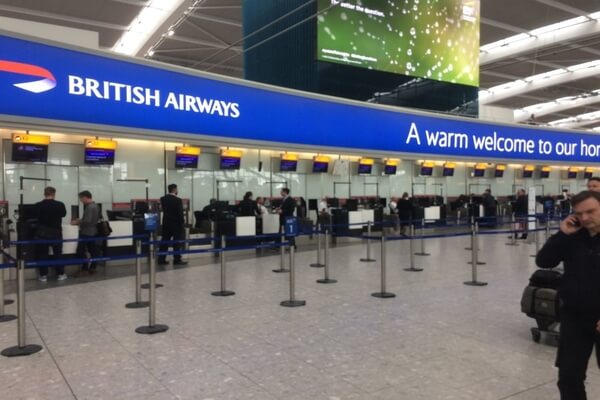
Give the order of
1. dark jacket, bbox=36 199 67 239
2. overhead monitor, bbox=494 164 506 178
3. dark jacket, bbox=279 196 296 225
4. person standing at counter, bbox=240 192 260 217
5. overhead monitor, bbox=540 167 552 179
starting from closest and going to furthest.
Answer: dark jacket, bbox=36 199 67 239, person standing at counter, bbox=240 192 260 217, dark jacket, bbox=279 196 296 225, overhead monitor, bbox=494 164 506 178, overhead monitor, bbox=540 167 552 179

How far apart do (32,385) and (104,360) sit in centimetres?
62

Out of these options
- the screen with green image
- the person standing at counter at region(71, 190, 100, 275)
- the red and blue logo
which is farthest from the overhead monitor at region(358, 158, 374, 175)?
the red and blue logo

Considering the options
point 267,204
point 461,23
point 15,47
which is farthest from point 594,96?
point 15,47

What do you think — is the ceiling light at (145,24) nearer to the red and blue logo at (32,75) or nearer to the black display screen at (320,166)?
the black display screen at (320,166)

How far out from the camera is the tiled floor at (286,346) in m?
3.51

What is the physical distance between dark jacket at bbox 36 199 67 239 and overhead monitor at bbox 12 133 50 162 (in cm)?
168

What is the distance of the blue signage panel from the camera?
23.7 ft

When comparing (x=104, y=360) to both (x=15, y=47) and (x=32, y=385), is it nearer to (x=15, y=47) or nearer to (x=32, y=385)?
(x=32, y=385)

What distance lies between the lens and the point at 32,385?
3.60 m

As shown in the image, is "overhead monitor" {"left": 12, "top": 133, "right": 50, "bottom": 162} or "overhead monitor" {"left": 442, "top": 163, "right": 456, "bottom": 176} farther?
"overhead monitor" {"left": 442, "top": 163, "right": 456, "bottom": 176}

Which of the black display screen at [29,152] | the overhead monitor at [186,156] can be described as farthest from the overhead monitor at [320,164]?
the black display screen at [29,152]

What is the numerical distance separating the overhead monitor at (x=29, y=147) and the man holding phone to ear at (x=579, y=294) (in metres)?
9.80

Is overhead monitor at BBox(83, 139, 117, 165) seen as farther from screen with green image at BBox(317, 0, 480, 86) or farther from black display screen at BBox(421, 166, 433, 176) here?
black display screen at BBox(421, 166, 433, 176)

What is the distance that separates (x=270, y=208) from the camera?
14.0 m
